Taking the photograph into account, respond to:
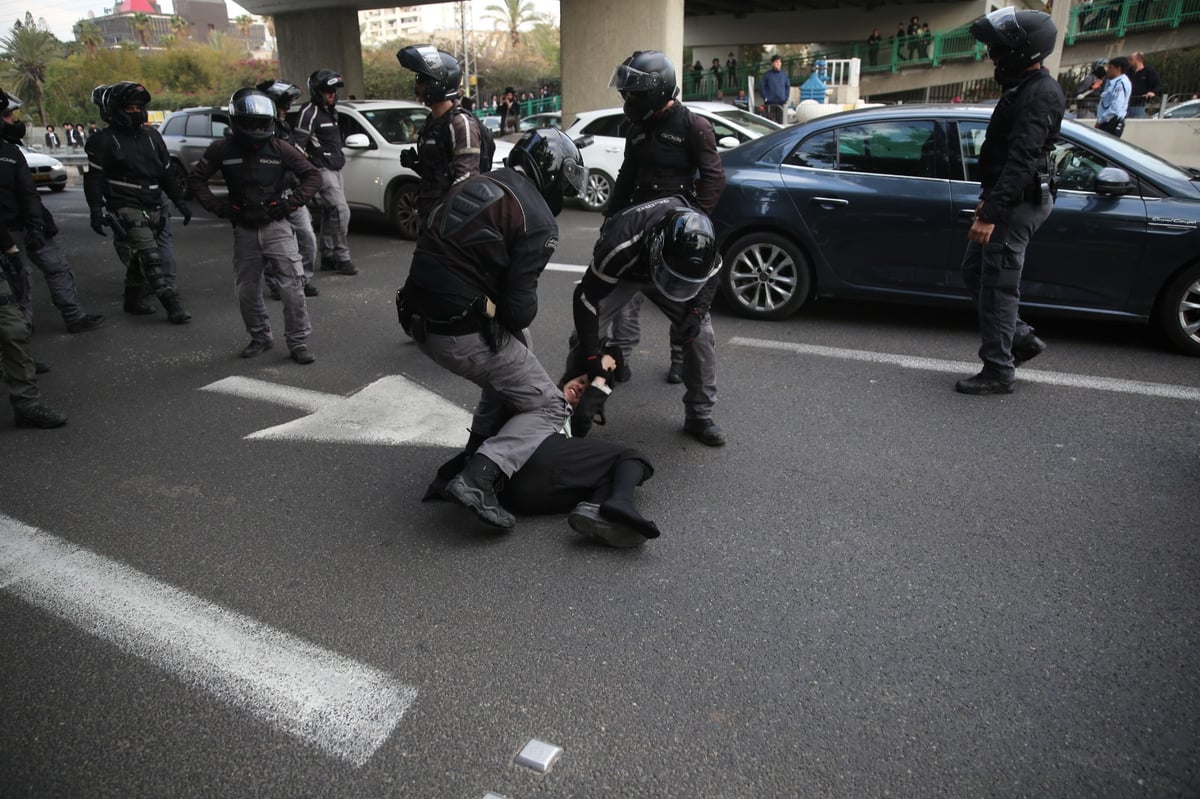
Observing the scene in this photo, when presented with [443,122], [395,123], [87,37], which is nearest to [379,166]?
[395,123]

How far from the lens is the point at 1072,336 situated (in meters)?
5.97

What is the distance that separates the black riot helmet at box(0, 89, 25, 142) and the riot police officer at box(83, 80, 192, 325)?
0.46m

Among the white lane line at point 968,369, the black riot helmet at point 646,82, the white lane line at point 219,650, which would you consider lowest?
the white lane line at point 219,650

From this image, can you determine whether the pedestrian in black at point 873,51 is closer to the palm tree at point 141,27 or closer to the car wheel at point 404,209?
the car wheel at point 404,209

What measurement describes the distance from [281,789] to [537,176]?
234 centimetres

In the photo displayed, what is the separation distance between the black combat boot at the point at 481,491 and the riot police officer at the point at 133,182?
4749 millimetres

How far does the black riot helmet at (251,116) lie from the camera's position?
5449mm

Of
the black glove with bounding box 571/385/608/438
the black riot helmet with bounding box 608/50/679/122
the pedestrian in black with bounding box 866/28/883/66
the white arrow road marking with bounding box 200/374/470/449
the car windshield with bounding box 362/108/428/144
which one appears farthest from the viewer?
the pedestrian in black with bounding box 866/28/883/66

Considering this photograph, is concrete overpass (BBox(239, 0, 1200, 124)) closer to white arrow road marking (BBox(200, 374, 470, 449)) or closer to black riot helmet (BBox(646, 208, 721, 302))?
white arrow road marking (BBox(200, 374, 470, 449))

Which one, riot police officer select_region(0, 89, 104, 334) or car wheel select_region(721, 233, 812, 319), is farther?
car wheel select_region(721, 233, 812, 319)

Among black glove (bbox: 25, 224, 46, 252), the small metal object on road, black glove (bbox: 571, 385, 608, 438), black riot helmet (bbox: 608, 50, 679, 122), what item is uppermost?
black riot helmet (bbox: 608, 50, 679, 122)

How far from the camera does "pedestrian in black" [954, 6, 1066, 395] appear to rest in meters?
4.50

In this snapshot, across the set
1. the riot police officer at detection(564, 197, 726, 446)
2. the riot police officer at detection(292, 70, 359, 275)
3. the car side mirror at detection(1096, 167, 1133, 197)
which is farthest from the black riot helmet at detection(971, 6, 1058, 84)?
the riot police officer at detection(292, 70, 359, 275)

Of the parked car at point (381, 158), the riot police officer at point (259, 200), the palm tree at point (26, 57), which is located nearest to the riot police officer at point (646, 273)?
the riot police officer at point (259, 200)
